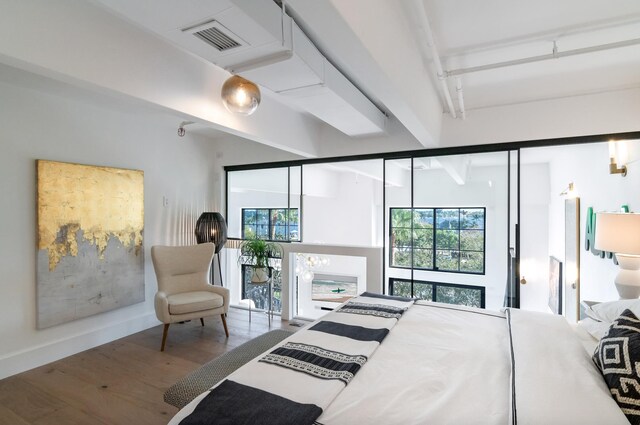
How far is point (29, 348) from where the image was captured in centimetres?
296

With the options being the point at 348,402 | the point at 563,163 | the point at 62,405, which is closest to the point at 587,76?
the point at 563,163

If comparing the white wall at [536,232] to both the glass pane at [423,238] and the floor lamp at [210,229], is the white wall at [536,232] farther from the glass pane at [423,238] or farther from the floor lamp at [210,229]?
the floor lamp at [210,229]

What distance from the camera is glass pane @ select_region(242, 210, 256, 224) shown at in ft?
16.8

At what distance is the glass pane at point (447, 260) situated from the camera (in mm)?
4066

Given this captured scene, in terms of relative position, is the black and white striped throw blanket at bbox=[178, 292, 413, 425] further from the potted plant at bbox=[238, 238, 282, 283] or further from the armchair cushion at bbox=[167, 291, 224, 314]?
the potted plant at bbox=[238, 238, 282, 283]

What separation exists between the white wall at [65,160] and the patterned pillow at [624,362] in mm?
4257

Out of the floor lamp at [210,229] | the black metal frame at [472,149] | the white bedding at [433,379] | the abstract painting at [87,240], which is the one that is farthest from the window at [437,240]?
the abstract painting at [87,240]

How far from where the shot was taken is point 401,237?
13.1 feet

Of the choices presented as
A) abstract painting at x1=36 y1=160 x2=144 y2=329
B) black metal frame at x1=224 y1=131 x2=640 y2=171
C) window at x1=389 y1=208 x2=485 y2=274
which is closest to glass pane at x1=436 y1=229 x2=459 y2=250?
window at x1=389 y1=208 x2=485 y2=274

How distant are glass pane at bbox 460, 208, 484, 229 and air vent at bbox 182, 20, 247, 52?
3110 millimetres

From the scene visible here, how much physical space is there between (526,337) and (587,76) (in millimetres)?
2365

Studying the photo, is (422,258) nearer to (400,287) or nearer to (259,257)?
(400,287)

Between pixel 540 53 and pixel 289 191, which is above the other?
pixel 540 53

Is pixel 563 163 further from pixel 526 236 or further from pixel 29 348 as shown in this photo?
pixel 29 348
